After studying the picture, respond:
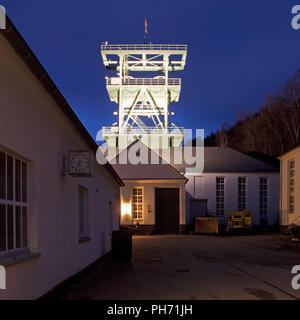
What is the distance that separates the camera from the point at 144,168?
86.5 ft

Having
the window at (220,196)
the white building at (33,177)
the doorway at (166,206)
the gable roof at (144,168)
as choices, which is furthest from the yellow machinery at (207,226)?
the white building at (33,177)

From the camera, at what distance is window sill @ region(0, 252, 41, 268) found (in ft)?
15.6

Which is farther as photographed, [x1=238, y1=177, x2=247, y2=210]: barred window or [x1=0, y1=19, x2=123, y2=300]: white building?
[x1=238, y1=177, x2=247, y2=210]: barred window

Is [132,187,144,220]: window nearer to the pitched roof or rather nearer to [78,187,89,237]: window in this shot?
the pitched roof

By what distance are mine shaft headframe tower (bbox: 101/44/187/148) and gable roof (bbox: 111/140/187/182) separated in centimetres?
1399

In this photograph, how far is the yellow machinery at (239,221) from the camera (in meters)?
27.8

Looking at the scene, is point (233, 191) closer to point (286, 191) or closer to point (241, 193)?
point (241, 193)

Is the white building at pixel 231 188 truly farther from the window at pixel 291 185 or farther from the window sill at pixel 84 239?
the window sill at pixel 84 239

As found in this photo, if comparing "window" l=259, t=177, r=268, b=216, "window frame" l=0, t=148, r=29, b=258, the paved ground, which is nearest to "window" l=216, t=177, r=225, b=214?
"window" l=259, t=177, r=268, b=216

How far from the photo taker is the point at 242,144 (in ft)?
172

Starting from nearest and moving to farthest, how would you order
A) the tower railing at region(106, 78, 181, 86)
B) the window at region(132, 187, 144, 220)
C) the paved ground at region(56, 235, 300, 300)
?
the paved ground at region(56, 235, 300, 300) < the window at region(132, 187, 144, 220) < the tower railing at region(106, 78, 181, 86)

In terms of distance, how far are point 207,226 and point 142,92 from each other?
19.8 metres

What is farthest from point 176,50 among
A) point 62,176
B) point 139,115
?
point 62,176

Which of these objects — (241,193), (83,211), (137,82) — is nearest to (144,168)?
(241,193)
